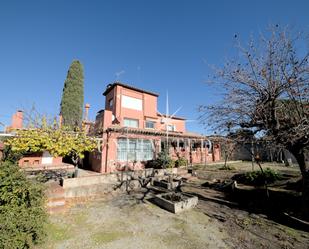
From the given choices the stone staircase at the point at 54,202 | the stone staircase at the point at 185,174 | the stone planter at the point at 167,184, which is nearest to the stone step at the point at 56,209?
the stone staircase at the point at 54,202

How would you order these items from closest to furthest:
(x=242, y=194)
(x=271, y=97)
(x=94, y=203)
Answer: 1. (x=271, y=97)
2. (x=94, y=203)
3. (x=242, y=194)

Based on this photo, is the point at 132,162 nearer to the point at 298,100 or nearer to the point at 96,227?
the point at 96,227

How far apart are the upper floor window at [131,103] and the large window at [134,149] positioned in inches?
232

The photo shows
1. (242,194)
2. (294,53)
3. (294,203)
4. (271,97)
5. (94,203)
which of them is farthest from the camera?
(242,194)

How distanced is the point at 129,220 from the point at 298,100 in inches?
291

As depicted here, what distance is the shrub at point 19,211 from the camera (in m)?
3.31

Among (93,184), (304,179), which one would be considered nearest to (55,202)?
(93,184)

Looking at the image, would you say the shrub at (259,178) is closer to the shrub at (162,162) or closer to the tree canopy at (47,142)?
the shrub at (162,162)

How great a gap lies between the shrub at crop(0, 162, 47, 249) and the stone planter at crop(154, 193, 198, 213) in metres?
4.68

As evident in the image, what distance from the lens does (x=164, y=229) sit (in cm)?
558

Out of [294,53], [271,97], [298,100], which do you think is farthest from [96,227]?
[294,53]

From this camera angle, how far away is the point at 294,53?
5516mm

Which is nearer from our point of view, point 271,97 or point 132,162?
point 271,97

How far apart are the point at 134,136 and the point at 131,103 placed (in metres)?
6.22
